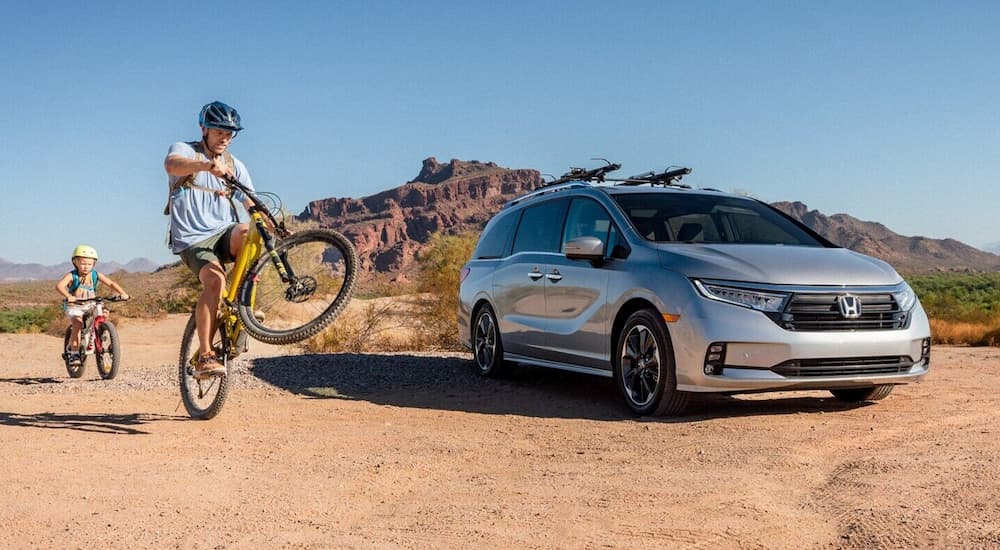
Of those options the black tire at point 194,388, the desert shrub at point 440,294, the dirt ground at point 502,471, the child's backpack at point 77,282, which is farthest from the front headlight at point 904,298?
the desert shrub at point 440,294

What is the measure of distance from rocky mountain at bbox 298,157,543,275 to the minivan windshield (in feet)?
373

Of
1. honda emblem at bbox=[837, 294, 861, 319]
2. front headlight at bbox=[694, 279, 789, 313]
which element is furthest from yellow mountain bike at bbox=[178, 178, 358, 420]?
honda emblem at bbox=[837, 294, 861, 319]

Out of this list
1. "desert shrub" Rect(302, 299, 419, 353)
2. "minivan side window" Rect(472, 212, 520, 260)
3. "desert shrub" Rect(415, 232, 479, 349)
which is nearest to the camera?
"minivan side window" Rect(472, 212, 520, 260)

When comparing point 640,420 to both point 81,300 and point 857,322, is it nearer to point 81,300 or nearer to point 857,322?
point 857,322

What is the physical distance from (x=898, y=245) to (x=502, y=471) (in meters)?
143

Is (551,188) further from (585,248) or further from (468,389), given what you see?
(468,389)

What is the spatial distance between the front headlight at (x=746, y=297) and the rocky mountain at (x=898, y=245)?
393 ft

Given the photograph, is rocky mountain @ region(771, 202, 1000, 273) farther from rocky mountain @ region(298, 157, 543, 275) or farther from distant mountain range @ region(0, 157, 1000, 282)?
rocky mountain @ region(298, 157, 543, 275)

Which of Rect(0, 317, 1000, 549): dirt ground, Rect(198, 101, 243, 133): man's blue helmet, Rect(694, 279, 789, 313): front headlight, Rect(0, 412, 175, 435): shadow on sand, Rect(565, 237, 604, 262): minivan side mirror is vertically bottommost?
Rect(0, 412, 175, 435): shadow on sand

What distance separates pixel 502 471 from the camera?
18.3ft

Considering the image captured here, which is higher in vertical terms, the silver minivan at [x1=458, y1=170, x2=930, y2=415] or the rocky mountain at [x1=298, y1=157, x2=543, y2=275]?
the rocky mountain at [x1=298, y1=157, x2=543, y2=275]

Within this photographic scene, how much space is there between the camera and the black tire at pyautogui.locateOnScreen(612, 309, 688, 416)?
23.7 feet

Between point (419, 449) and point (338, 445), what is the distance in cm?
60

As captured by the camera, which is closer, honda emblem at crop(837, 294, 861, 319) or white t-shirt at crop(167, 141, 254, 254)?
honda emblem at crop(837, 294, 861, 319)
